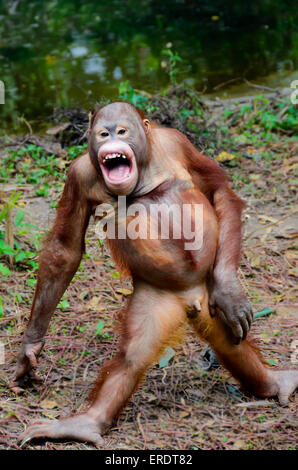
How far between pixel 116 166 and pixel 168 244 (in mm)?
460

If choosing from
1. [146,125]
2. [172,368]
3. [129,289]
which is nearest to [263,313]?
[172,368]

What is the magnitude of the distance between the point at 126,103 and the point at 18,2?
1158 cm

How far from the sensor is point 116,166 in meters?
3.33

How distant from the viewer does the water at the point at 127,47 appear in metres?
8.39

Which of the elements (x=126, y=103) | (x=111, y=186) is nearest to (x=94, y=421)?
(x=111, y=186)

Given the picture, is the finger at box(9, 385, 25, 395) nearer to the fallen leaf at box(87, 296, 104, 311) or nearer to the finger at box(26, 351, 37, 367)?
the finger at box(26, 351, 37, 367)

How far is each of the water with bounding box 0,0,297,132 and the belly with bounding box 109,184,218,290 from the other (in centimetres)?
365

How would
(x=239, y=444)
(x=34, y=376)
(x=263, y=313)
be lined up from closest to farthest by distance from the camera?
1. (x=239, y=444)
2. (x=34, y=376)
3. (x=263, y=313)

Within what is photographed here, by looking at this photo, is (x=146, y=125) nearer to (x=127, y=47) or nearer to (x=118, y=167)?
(x=118, y=167)

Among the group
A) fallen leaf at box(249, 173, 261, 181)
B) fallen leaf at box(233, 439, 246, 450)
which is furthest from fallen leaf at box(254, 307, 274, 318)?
fallen leaf at box(249, 173, 261, 181)

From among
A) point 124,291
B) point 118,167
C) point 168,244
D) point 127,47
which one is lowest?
point 124,291

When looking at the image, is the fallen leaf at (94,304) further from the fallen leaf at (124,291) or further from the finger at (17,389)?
the finger at (17,389)

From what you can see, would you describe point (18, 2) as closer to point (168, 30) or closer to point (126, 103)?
point (168, 30)

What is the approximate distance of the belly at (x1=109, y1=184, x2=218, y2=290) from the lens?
3.32m
